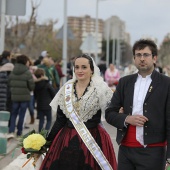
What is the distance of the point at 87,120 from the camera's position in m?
5.19

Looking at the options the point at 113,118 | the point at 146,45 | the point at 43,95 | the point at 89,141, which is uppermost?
the point at 146,45

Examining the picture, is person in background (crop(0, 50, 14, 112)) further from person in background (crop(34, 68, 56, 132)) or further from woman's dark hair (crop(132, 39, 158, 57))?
woman's dark hair (crop(132, 39, 158, 57))

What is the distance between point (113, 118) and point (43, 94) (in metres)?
6.95

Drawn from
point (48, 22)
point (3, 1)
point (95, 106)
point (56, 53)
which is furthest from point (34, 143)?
point (56, 53)

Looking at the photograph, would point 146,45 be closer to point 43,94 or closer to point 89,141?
point 89,141

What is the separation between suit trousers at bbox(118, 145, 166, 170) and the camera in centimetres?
396

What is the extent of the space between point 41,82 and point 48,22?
26.8 metres

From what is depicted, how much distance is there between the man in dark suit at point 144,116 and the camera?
3930 mm

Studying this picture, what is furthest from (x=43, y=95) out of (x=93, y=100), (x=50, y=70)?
(x=93, y=100)

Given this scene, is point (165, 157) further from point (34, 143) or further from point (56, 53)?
point (56, 53)

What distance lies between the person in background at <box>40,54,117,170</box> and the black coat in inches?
218

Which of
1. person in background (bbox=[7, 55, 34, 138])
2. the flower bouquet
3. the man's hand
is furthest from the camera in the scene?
person in background (bbox=[7, 55, 34, 138])

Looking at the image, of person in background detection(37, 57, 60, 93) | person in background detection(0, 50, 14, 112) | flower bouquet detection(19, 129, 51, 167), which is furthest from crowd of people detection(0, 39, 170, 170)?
person in background detection(37, 57, 60, 93)

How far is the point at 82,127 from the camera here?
16.8 ft
